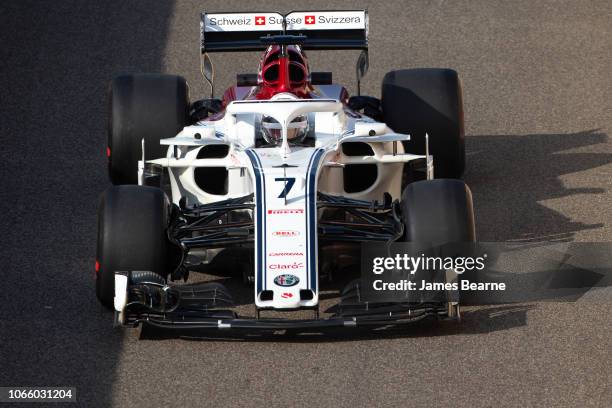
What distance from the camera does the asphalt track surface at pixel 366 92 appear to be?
11078mm

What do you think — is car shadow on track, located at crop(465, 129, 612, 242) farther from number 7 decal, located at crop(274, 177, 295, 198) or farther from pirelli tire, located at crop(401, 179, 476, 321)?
number 7 decal, located at crop(274, 177, 295, 198)

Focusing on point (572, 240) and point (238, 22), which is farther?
point (238, 22)

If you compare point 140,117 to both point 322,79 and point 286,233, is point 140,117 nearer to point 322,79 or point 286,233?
point 322,79

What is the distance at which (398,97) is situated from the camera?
1462 centimetres

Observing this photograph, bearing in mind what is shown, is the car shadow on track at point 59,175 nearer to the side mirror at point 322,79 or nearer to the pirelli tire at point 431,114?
the side mirror at point 322,79

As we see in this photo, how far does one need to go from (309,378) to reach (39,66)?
30.1 feet

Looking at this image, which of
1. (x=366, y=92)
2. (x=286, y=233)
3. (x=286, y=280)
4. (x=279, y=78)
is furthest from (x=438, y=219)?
(x=366, y=92)

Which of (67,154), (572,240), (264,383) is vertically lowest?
(264,383)

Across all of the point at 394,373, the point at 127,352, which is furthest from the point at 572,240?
the point at 127,352

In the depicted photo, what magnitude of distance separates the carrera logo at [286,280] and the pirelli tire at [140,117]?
326 centimetres

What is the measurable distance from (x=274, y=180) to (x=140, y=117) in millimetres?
2690

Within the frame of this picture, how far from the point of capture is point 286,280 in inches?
454

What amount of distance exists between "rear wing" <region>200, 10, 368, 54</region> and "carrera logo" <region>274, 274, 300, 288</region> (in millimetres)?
3940

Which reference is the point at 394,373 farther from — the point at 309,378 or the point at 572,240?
the point at 572,240
